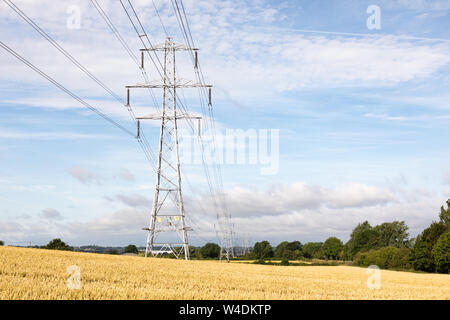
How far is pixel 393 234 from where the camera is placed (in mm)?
172500

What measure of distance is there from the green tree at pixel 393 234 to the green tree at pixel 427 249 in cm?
7312

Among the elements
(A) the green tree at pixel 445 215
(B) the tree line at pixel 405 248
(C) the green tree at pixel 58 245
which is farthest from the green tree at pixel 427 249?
(C) the green tree at pixel 58 245

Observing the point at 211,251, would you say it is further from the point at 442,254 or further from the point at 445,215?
the point at 442,254

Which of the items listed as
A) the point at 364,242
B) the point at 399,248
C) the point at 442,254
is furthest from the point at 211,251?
the point at 442,254

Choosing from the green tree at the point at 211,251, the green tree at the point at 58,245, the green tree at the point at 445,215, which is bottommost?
the green tree at the point at 211,251

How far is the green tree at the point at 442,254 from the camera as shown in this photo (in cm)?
8650

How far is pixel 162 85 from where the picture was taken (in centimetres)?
5334

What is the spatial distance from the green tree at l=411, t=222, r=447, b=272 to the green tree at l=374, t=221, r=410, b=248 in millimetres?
73118

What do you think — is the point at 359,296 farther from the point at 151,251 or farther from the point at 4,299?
the point at 151,251

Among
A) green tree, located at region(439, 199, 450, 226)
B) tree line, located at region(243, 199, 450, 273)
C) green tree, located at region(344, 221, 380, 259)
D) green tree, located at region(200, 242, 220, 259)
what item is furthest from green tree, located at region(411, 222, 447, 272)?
green tree, located at region(200, 242, 220, 259)

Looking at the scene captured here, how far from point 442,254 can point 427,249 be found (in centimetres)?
818

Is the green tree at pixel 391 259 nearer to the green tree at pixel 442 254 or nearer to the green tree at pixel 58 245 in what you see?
the green tree at pixel 442 254
